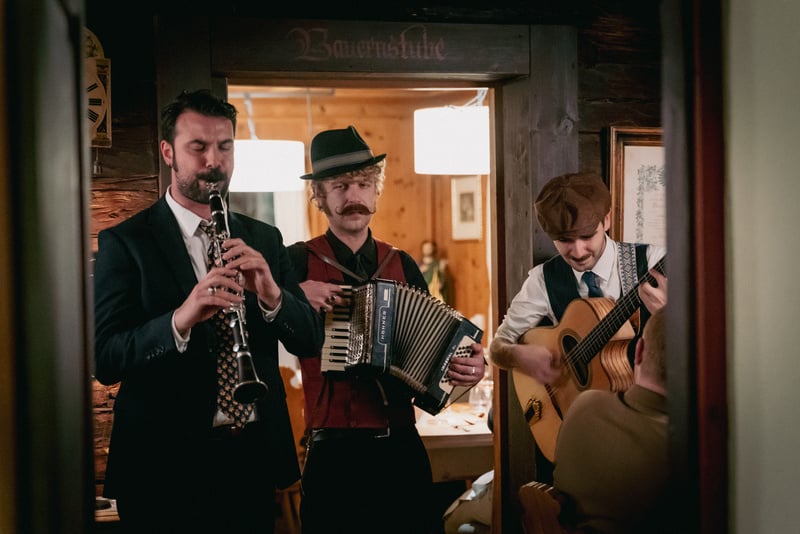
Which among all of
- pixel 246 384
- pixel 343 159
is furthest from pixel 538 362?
pixel 246 384

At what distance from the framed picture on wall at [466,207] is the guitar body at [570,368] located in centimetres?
332

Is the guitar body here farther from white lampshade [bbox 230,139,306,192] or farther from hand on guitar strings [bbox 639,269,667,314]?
white lampshade [bbox 230,139,306,192]

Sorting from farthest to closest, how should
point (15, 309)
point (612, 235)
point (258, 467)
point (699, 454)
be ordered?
point (612, 235)
point (258, 467)
point (699, 454)
point (15, 309)

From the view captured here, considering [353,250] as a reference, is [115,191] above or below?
above

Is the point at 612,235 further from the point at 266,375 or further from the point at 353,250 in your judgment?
the point at 266,375

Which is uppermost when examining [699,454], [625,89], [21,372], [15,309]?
[625,89]

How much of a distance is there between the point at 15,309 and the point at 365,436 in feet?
5.08

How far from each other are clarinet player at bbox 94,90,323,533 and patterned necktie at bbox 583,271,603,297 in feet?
3.20

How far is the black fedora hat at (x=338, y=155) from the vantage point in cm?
279

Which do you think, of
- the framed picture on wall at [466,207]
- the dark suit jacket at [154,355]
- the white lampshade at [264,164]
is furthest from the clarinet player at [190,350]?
the framed picture on wall at [466,207]

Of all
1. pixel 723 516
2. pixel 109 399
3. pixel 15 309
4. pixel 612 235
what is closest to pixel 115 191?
pixel 109 399

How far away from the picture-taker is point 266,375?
2.30 m

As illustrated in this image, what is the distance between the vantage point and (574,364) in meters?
2.80

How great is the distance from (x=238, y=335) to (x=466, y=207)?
14.8 feet
